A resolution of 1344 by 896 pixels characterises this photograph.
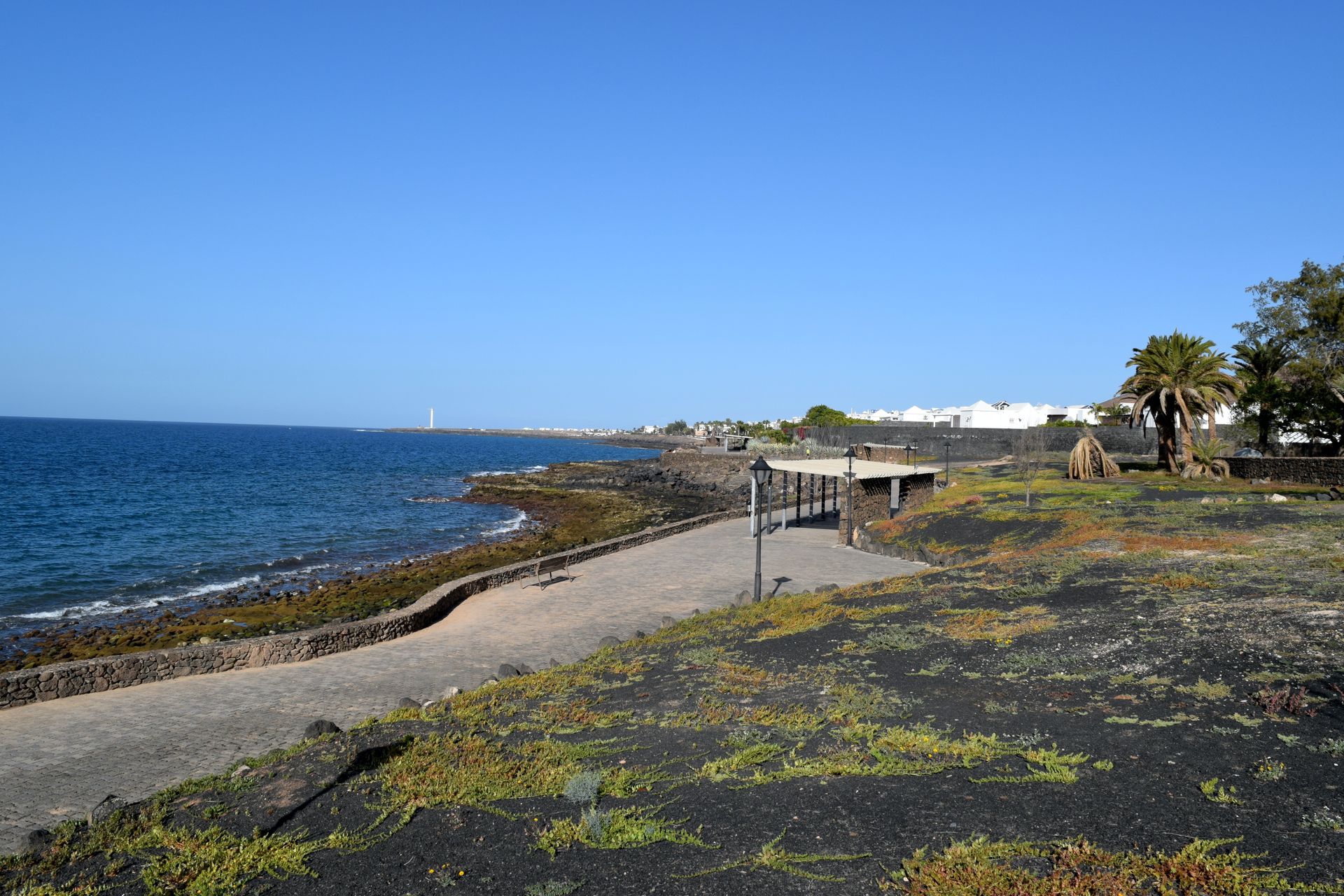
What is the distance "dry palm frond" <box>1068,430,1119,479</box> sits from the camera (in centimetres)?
3419

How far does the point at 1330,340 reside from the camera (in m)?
31.0

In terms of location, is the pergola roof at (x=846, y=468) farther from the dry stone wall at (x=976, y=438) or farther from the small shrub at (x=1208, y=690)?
the dry stone wall at (x=976, y=438)

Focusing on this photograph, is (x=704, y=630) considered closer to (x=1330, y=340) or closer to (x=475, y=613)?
(x=475, y=613)

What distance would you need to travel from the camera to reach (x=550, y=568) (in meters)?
22.2

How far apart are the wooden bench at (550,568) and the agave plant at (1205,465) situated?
910 inches

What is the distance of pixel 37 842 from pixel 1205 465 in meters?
34.7

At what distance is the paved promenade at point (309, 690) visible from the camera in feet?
30.5

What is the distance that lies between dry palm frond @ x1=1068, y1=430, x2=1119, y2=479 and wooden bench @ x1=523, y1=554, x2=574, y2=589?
2302cm

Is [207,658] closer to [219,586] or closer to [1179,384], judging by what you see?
[219,586]

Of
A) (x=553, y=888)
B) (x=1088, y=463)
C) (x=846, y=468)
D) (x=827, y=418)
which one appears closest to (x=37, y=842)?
(x=553, y=888)

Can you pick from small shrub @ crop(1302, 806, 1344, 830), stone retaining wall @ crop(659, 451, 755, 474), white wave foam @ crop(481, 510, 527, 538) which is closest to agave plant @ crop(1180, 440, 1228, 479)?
white wave foam @ crop(481, 510, 527, 538)

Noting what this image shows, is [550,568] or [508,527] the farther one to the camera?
[508,527]

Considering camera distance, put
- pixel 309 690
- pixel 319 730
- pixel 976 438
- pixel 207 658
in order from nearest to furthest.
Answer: pixel 319 730, pixel 309 690, pixel 207 658, pixel 976 438

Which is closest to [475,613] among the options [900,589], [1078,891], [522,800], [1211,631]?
[900,589]
